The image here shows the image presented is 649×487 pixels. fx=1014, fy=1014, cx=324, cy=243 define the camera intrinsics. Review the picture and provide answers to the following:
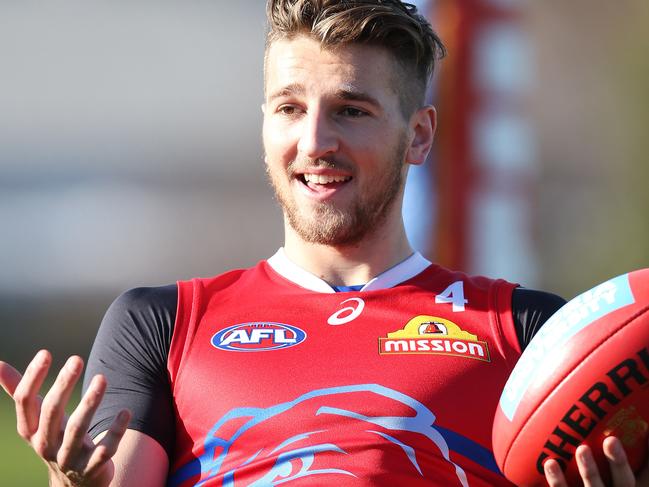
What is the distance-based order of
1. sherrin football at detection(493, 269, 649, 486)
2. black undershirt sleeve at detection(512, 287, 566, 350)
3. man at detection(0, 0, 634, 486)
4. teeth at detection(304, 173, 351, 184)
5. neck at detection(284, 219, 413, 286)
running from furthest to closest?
neck at detection(284, 219, 413, 286), teeth at detection(304, 173, 351, 184), black undershirt sleeve at detection(512, 287, 566, 350), man at detection(0, 0, 634, 486), sherrin football at detection(493, 269, 649, 486)

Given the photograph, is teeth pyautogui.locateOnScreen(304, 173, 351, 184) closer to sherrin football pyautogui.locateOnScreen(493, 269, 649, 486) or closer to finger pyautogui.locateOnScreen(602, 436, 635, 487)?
sherrin football pyautogui.locateOnScreen(493, 269, 649, 486)

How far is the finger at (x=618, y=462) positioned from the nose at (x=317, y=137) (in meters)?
0.94

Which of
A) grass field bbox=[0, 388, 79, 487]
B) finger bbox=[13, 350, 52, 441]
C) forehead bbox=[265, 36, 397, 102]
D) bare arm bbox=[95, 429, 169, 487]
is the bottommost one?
grass field bbox=[0, 388, 79, 487]

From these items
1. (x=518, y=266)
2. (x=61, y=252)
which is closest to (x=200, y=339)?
(x=518, y=266)

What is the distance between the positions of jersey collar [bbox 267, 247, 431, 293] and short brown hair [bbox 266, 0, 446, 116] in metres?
0.38

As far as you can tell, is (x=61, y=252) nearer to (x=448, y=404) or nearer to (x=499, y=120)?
(x=499, y=120)

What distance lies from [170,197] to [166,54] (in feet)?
4.79

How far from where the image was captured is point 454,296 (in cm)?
240

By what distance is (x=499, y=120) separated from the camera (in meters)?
5.40

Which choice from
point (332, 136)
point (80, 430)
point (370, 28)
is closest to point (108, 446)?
point (80, 430)

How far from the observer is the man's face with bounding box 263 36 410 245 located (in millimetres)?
2381

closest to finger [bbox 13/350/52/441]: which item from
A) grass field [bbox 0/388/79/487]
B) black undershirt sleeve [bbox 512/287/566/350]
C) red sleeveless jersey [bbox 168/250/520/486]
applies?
red sleeveless jersey [bbox 168/250/520/486]

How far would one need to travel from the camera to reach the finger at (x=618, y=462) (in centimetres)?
177

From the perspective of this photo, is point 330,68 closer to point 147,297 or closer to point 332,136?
point 332,136
